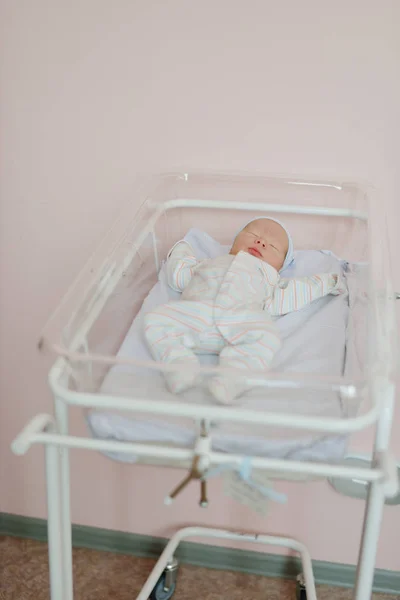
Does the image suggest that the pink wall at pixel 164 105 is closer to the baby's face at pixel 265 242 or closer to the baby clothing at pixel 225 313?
the baby's face at pixel 265 242

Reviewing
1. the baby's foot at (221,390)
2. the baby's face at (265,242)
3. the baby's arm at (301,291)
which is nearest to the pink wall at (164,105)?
the baby's face at (265,242)

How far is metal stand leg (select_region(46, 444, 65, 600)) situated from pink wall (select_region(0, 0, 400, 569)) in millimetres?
776


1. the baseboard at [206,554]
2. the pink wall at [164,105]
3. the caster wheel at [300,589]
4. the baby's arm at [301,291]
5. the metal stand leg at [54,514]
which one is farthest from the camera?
the baseboard at [206,554]

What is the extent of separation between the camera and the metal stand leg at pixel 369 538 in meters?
1.01

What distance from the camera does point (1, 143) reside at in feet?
5.54

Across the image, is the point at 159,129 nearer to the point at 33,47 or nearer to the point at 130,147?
the point at 130,147

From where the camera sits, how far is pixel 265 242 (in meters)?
1.46

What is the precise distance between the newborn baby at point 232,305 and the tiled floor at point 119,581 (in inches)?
36.5

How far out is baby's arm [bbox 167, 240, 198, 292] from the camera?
1389mm

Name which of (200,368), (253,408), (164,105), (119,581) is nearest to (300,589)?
(119,581)

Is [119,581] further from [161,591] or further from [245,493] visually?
[245,493]

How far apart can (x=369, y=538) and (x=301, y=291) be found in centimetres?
50

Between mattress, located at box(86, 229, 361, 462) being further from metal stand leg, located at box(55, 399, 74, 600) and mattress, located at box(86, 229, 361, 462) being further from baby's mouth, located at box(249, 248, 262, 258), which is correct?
baby's mouth, located at box(249, 248, 262, 258)

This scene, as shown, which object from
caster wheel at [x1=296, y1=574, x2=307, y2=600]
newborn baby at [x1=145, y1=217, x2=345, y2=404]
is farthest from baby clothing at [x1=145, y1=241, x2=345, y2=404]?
caster wheel at [x1=296, y1=574, x2=307, y2=600]
